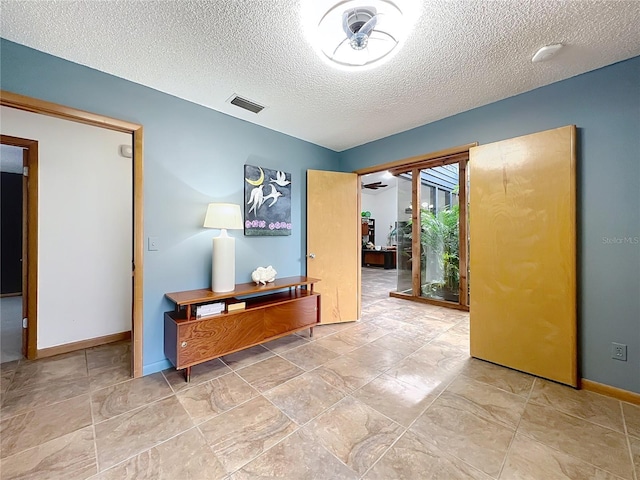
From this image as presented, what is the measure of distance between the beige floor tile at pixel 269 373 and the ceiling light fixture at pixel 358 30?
2536 millimetres

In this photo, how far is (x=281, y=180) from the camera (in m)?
3.25

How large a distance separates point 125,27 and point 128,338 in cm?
317

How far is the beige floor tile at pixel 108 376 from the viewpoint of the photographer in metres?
2.10

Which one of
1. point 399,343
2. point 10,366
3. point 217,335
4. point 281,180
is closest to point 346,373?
point 399,343

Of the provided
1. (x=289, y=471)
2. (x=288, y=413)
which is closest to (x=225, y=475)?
(x=289, y=471)

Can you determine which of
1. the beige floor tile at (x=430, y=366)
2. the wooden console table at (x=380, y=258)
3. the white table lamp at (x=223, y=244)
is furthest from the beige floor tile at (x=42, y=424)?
the wooden console table at (x=380, y=258)

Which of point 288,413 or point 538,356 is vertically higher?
point 538,356

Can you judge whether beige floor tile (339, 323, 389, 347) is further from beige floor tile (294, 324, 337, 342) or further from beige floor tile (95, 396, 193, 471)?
beige floor tile (95, 396, 193, 471)

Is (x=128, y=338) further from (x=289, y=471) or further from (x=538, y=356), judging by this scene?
(x=538, y=356)

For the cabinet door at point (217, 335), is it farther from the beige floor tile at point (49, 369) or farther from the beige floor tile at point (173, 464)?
the beige floor tile at point (49, 369)

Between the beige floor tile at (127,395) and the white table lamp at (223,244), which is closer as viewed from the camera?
the beige floor tile at (127,395)

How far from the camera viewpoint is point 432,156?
2.99 metres

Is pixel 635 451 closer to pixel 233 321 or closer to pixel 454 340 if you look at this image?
pixel 454 340

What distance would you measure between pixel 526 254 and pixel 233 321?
270 cm
